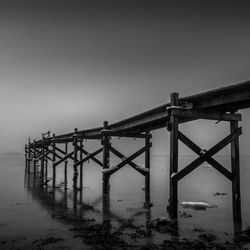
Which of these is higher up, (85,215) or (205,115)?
(205,115)

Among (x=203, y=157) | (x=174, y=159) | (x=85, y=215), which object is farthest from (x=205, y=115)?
(x=85, y=215)

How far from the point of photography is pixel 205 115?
30.0 ft

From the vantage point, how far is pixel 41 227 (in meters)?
9.00

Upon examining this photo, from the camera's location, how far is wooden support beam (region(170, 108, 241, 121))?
8.98 metres

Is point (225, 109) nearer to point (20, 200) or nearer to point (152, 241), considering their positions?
point (152, 241)

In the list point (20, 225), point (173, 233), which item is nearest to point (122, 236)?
point (173, 233)

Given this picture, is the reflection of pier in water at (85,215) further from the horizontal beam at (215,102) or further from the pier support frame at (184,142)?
the horizontal beam at (215,102)

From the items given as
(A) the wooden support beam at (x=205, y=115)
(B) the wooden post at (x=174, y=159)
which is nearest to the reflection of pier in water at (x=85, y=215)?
(B) the wooden post at (x=174, y=159)

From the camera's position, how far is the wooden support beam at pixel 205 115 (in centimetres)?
898

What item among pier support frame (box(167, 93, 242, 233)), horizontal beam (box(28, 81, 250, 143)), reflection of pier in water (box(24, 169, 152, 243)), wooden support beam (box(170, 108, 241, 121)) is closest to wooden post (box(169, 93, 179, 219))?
pier support frame (box(167, 93, 242, 233))

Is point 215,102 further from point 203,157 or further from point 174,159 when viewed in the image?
point 174,159

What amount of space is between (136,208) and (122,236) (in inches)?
204

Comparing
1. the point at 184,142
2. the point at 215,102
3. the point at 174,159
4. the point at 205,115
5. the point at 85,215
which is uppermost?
the point at 215,102

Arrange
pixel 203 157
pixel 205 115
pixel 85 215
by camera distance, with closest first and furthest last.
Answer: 1. pixel 203 157
2. pixel 205 115
3. pixel 85 215
